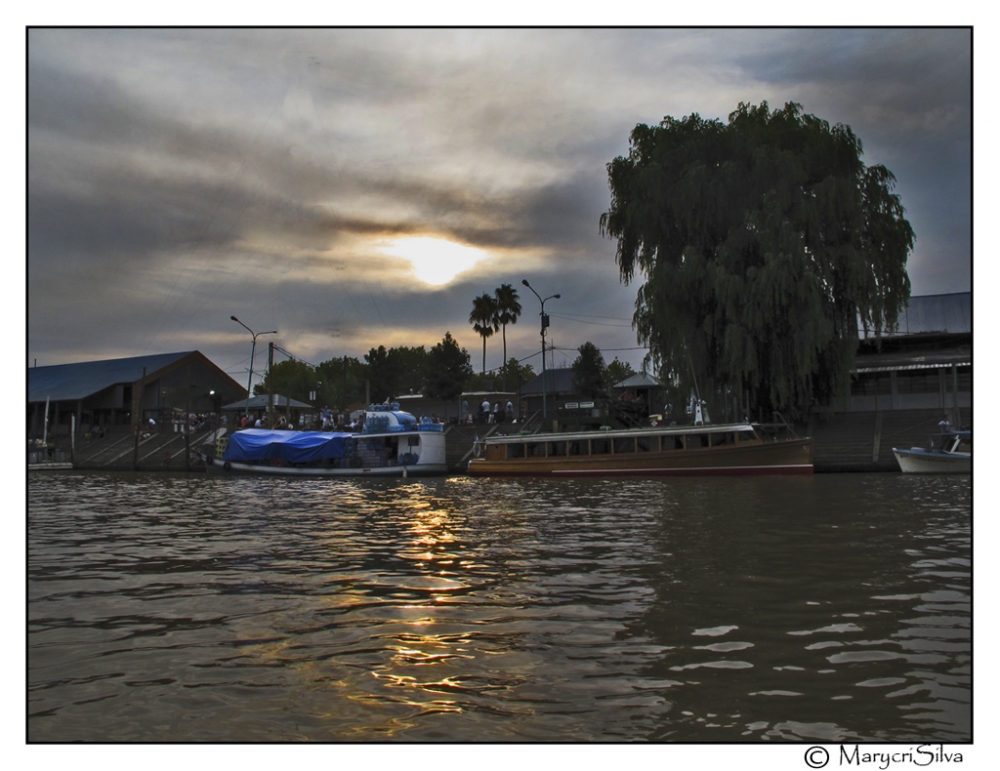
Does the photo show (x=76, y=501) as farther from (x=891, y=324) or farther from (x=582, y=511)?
(x=891, y=324)

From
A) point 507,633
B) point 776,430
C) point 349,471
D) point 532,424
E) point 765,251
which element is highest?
point 765,251

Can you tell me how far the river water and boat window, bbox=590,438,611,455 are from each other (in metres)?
20.6

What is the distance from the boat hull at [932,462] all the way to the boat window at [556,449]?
14.1m

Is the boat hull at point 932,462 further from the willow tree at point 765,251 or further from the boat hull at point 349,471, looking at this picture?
the boat hull at point 349,471

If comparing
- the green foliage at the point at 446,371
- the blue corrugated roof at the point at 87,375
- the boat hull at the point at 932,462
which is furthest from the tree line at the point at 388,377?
the boat hull at the point at 932,462

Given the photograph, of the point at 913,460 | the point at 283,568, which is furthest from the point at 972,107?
the point at 913,460

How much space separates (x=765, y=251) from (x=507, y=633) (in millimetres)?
29410

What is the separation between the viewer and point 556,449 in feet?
119

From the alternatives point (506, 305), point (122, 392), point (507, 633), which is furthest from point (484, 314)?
point (507, 633)

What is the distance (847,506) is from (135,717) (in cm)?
1581

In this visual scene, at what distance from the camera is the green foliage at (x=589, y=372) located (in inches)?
2574

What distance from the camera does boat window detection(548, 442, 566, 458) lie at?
35.9 meters

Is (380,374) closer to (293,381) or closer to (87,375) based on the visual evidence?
(293,381)

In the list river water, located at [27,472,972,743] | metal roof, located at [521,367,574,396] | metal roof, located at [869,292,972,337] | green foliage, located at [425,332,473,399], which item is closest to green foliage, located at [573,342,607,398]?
metal roof, located at [521,367,574,396]
